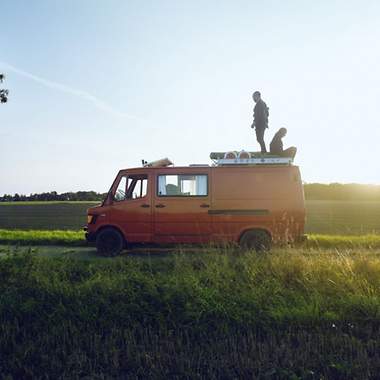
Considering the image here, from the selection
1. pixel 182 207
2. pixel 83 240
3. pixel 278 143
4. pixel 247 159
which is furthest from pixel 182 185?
pixel 83 240

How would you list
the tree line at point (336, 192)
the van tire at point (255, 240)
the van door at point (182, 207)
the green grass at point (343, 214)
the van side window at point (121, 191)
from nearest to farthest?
the van tire at point (255, 240)
the van door at point (182, 207)
the van side window at point (121, 191)
the green grass at point (343, 214)
the tree line at point (336, 192)

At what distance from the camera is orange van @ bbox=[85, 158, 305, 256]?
8188 mm

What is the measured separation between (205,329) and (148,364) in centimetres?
81

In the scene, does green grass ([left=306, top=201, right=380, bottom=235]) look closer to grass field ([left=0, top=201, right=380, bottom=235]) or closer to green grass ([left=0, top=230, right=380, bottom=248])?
grass field ([left=0, top=201, right=380, bottom=235])

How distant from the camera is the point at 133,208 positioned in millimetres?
8438

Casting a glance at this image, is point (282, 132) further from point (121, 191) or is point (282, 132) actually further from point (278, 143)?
point (121, 191)

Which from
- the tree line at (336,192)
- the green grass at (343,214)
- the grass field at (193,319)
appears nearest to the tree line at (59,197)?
the tree line at (336,192)

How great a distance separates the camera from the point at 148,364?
3131 millimetres

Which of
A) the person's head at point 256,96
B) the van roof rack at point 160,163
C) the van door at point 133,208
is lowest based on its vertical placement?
the van door at point 133,208

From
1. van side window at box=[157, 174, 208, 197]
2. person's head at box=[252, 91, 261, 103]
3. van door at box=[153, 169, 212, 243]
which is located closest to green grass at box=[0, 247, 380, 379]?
van door at box=[153, 169, 212, 243]

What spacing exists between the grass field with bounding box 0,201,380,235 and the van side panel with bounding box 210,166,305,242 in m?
16.0

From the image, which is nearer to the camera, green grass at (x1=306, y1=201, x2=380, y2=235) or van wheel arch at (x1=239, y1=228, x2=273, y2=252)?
van wheel arch at (x1=239, y1=228, x2=273, y2=252)

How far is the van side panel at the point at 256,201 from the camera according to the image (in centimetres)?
814

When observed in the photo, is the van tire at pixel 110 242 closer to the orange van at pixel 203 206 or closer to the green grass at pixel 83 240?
the orange van at pixel 203 206
